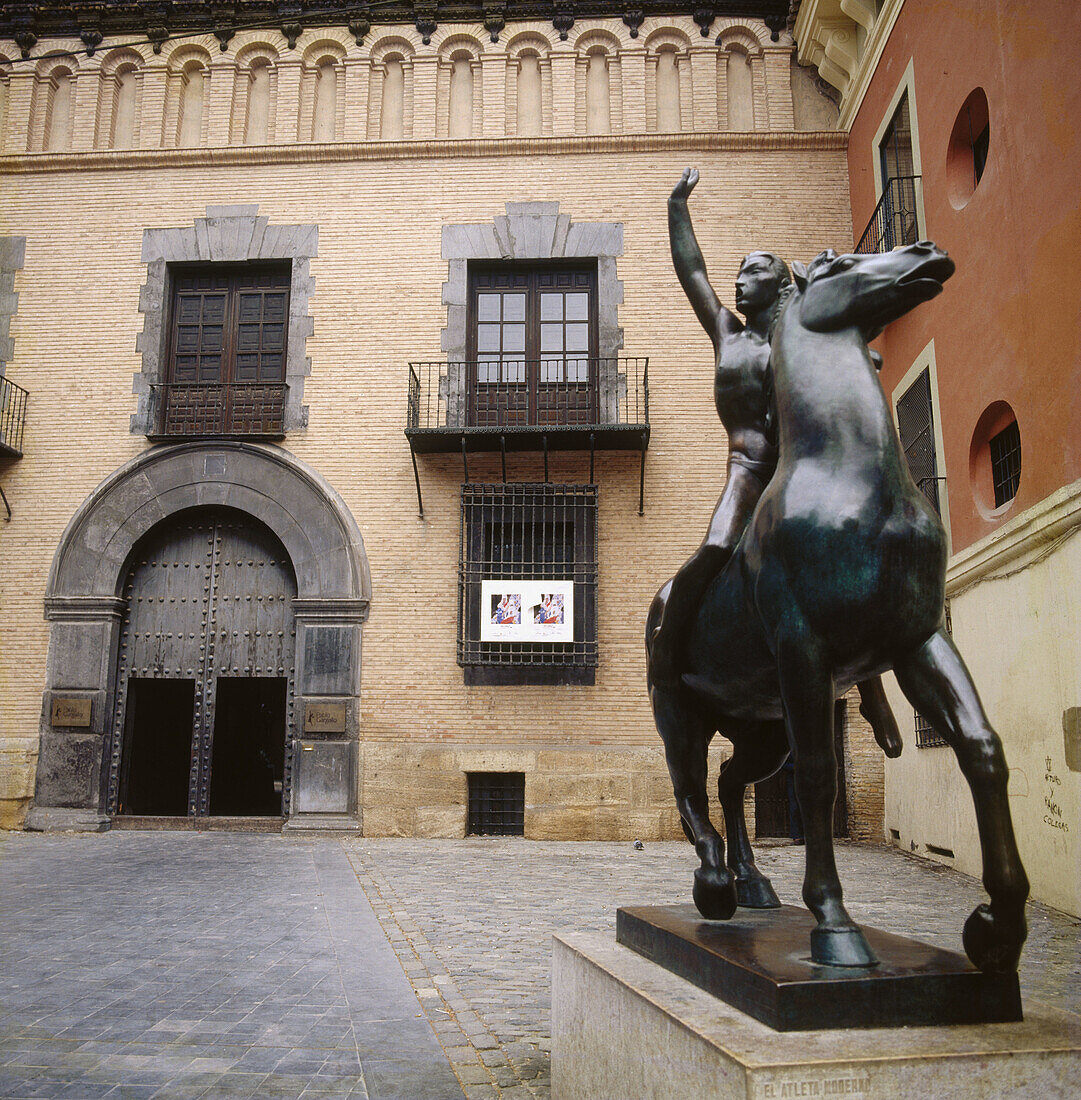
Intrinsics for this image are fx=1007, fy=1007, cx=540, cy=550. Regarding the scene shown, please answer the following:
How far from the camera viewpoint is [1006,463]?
32.5 ft

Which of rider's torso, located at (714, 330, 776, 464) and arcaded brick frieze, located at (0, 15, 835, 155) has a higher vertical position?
arcaded brick frieze, located at (0, 15, 835, 155)

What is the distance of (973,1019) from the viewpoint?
232 cm

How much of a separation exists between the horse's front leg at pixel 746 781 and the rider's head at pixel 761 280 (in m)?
1.43

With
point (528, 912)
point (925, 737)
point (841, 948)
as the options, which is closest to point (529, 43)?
point (925, 737)

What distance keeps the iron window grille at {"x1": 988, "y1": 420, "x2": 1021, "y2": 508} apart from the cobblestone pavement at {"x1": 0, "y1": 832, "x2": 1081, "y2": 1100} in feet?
12.4

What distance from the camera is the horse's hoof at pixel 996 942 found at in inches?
92.3

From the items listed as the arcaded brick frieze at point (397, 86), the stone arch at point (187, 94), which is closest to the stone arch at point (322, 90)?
the arcaded brick frieze at point (397, 86)

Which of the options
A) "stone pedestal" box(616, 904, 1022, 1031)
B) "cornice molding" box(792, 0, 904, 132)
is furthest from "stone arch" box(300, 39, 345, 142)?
"stone pedestal" box(616, 904, 1022, 1031)

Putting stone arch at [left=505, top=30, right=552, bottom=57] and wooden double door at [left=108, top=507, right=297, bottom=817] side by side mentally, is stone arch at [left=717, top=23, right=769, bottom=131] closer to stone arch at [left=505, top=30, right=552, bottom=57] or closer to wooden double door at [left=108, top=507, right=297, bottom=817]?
stone arch at [left=505, top=30, right=552, bottom=57]

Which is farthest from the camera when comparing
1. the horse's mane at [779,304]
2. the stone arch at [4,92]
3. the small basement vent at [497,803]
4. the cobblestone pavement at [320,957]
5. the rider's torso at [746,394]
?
the stone arch at [4,92]

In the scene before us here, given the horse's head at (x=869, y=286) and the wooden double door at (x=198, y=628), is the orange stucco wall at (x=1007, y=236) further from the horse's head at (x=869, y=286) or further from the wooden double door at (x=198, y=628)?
the wooden double door at (x=198, y=628)

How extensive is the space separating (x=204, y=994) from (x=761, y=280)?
4.31 metres

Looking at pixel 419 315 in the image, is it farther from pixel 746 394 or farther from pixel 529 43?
pixel 746 394

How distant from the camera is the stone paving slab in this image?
383cm
